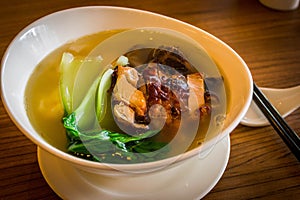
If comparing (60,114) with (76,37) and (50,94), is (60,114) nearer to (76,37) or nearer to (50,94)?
(50,94)

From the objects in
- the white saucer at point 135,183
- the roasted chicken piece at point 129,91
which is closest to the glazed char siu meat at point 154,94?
the roasted chicken piece at point 129,91

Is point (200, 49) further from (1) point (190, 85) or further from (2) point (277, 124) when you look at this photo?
(2) point (277, 124)

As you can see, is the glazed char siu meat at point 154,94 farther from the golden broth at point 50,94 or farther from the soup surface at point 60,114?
the golden broth at point 50,94

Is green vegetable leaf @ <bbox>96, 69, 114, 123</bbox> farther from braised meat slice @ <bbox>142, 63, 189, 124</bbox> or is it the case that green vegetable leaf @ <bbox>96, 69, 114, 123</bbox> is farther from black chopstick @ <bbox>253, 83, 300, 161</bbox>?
black chopstick @ <bbox>253, 83, 300, 161</bbox>

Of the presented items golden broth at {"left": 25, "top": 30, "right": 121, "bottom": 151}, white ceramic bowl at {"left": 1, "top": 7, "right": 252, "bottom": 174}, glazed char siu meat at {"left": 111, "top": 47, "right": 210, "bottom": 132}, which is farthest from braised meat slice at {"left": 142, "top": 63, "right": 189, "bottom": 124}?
golden broth at {"left": 25, "top": 30, "right": 121, "bottom": 151}

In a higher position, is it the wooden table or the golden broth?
the golden broth

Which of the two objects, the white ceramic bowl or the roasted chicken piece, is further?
the roasted chicken piece

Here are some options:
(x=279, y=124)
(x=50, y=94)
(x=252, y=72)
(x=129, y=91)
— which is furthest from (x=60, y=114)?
(x=252, y=72)
